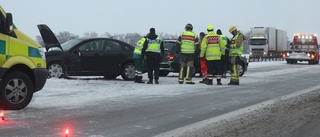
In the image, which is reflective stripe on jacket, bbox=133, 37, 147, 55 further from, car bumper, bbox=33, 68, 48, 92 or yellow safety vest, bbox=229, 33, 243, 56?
car bumper, bbox=33, 68, 48, 92

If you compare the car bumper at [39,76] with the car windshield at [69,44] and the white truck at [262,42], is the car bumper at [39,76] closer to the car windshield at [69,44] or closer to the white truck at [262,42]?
the car windshield at [69,44]

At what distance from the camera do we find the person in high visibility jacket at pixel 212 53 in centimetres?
1464

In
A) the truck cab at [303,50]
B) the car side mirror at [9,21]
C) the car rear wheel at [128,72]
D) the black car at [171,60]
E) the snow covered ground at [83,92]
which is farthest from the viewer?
the truck cab at [303,50]

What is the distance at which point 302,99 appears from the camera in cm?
1073

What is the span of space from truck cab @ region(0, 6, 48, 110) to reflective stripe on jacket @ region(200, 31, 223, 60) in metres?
6.77

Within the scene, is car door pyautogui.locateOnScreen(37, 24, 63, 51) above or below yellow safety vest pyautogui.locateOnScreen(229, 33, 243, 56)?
above

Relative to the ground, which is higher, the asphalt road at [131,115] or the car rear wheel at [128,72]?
the car rear wheel at [128,72]

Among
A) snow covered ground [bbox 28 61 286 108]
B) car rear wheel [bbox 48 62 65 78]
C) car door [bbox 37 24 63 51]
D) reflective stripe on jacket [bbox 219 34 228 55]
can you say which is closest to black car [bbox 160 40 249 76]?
reflective stripe on jacket [bbox 219 34 228 55]

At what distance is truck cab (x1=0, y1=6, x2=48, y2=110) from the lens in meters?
8.20

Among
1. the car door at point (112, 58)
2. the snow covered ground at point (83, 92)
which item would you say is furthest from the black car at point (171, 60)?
the snow covered ground at point (83, 92)

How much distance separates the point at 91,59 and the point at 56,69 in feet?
3.61

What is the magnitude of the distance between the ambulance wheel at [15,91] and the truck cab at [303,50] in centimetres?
3145

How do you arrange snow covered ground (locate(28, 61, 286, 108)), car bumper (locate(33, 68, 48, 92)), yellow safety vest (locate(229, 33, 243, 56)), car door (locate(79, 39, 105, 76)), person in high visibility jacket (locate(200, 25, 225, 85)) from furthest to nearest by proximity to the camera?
car door (locate(79, 39, 105, 76)) → yellow safety vest (locate(229, 33, 243, 56)) → person in high visibility jacket (locate(200, 25, 225, 85)) → snow covered ground (locate(28, 61, 286, 108)) → car bumper (locate(33, 68, 48, 92))

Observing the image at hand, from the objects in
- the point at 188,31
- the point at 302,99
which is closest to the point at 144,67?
the point at 188,31
